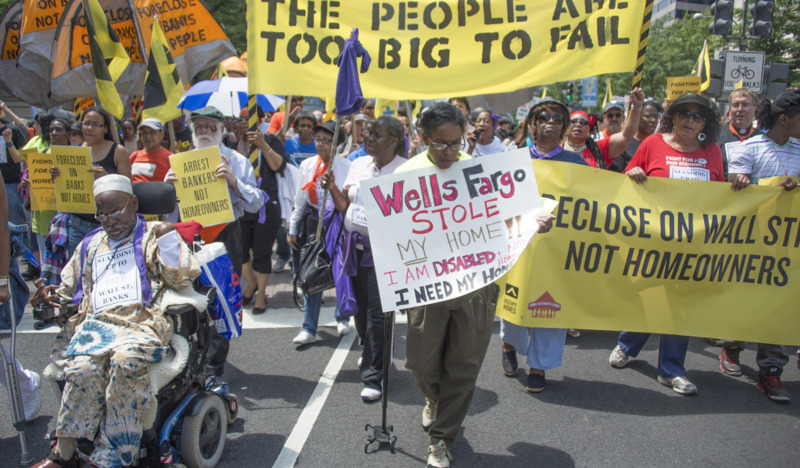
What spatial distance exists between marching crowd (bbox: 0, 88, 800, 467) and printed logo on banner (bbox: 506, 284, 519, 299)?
0.93ft

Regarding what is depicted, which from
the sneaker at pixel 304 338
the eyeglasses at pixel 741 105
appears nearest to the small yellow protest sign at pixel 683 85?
the eyeglasses at pixel 741 105

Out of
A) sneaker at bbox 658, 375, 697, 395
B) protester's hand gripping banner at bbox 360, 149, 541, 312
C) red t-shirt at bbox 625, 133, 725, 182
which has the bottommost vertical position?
sneaker at bbox 658, 375, 697, 395

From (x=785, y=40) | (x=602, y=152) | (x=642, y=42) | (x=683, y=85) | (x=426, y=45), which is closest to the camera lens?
(x=642, y=42)

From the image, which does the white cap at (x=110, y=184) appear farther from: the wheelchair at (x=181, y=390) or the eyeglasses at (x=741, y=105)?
the eyeglasses at (x=741, y=105)

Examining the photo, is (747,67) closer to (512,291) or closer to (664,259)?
(664,259)

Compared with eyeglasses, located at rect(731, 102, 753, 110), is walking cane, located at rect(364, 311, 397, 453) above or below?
below

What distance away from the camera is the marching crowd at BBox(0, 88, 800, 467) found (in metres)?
3.03

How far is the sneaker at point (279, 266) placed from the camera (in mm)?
8102

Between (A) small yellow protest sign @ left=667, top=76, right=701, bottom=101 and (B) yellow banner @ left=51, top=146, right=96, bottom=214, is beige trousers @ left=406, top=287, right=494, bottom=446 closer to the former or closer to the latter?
(B) yellow banner @ left=51, top=146, right=96, bottom=214

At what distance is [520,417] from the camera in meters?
4.09

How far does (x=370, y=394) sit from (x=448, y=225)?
162cm

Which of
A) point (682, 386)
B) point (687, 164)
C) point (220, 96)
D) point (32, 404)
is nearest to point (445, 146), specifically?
point (687, 164)

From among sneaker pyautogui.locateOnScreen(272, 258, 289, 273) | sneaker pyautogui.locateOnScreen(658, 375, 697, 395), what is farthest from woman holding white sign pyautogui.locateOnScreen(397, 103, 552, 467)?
sneaker pyautogui.locateOnScreen(272, 258, 289, 273)

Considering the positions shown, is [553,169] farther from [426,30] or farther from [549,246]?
[426,30]
